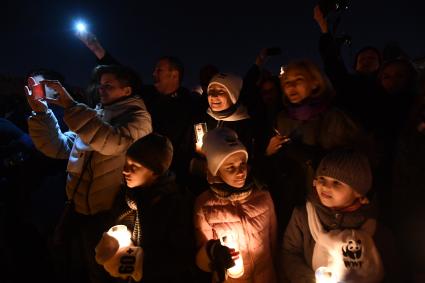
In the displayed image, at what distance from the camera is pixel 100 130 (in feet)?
8.07

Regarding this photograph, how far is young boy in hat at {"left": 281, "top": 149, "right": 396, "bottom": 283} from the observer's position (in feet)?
7.43

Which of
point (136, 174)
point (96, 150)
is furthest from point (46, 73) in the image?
point (136, 174)

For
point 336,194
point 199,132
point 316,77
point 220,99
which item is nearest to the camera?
point 336,194

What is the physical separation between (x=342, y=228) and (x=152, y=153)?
1.52 m

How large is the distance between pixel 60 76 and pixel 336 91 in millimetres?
3166

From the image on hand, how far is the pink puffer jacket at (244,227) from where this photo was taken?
99.0 inches

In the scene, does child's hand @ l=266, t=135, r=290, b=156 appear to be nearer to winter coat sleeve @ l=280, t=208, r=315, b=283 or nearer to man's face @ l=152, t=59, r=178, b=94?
winter coat sleeve @ l=280, t=208, r=315, b=283

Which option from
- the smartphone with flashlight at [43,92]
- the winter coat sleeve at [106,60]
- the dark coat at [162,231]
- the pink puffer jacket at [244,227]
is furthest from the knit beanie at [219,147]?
the winter coat sleeve at [106,60]

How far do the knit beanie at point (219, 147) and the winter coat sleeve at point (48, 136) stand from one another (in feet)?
4.41

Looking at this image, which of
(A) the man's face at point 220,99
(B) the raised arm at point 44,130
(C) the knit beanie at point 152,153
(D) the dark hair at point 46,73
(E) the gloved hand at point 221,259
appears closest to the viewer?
(E) the gloved hand at point 221,259

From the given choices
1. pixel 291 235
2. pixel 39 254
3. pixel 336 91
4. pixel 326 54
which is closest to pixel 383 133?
pixel 336 91

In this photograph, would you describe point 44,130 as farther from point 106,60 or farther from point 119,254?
point 106,60

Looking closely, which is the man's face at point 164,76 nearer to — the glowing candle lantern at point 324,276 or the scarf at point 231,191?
the scarf at point 231,191

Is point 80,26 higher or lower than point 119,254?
higher
